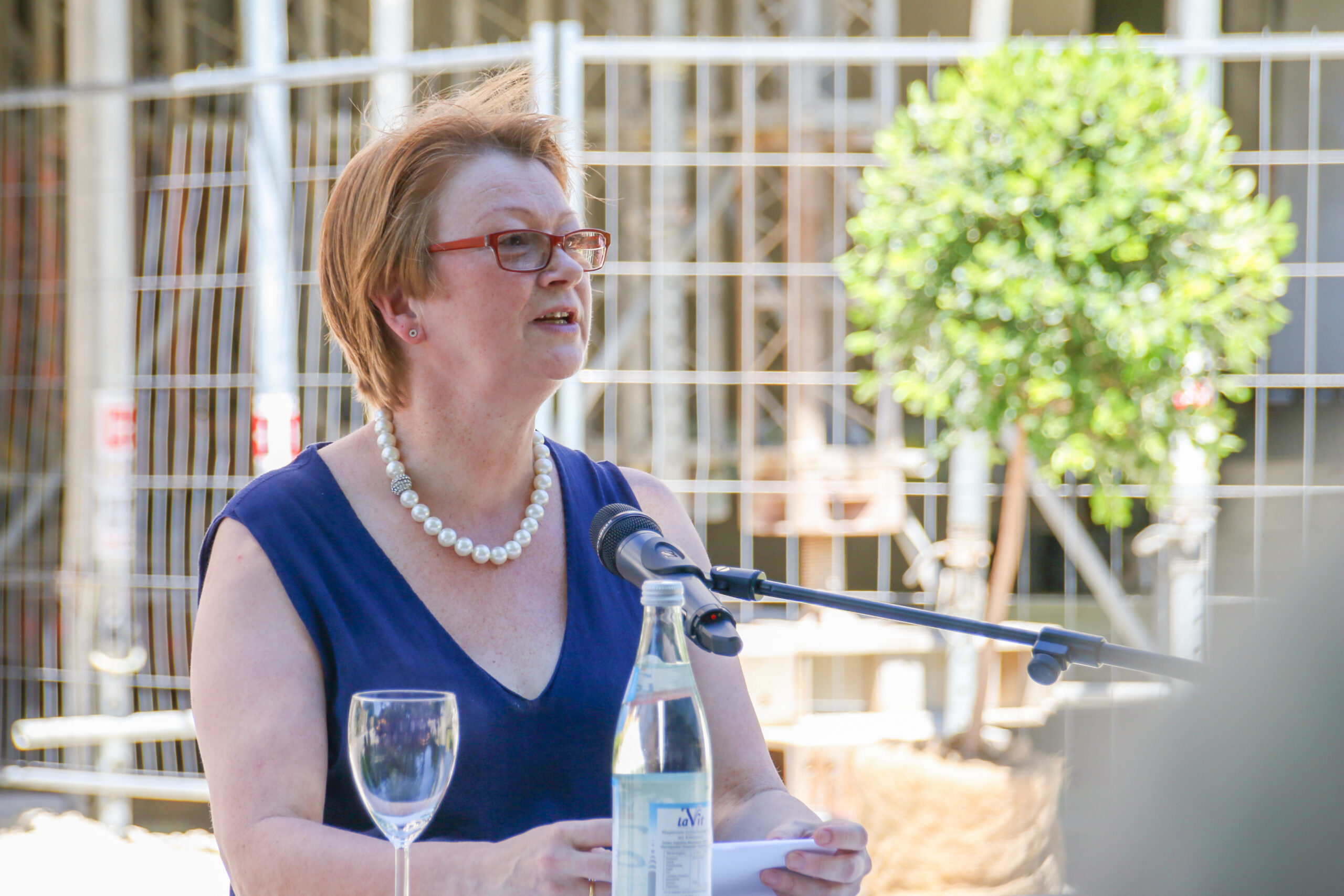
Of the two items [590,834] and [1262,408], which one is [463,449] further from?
[1262,408]

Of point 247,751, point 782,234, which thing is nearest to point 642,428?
point 782,234

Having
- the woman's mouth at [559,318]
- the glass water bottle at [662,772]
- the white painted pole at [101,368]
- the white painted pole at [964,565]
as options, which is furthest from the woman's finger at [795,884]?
the white painted pole at [101,368]

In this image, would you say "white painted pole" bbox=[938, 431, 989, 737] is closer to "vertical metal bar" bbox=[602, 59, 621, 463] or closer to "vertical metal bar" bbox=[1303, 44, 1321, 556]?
"vertical metal bar" bbox=[1303, 44, 1321, 556]

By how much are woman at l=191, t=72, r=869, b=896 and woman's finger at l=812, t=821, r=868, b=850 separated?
0.20 meters

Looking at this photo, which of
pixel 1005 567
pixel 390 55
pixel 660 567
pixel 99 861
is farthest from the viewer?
pixel 390 55

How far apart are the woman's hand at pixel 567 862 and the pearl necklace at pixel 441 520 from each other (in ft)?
1.70

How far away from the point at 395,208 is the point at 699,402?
2513mm

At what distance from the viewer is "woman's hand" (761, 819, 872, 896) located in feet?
3.04

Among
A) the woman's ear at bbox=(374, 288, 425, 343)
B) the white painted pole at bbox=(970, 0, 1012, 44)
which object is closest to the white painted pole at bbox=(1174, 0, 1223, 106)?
the white painted pole at bbox=(970, 0, 1012, 44)

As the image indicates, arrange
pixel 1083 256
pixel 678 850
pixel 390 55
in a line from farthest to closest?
pixel 390 55, pixel 1083 256, pixel 678 850

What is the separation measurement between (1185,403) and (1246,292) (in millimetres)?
313

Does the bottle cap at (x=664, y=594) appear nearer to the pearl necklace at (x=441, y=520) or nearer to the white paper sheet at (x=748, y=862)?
the white paper sheet at (x=748, y=862)

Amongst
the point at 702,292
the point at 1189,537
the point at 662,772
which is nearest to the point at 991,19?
the point at 702,292

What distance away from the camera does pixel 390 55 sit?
395cm
